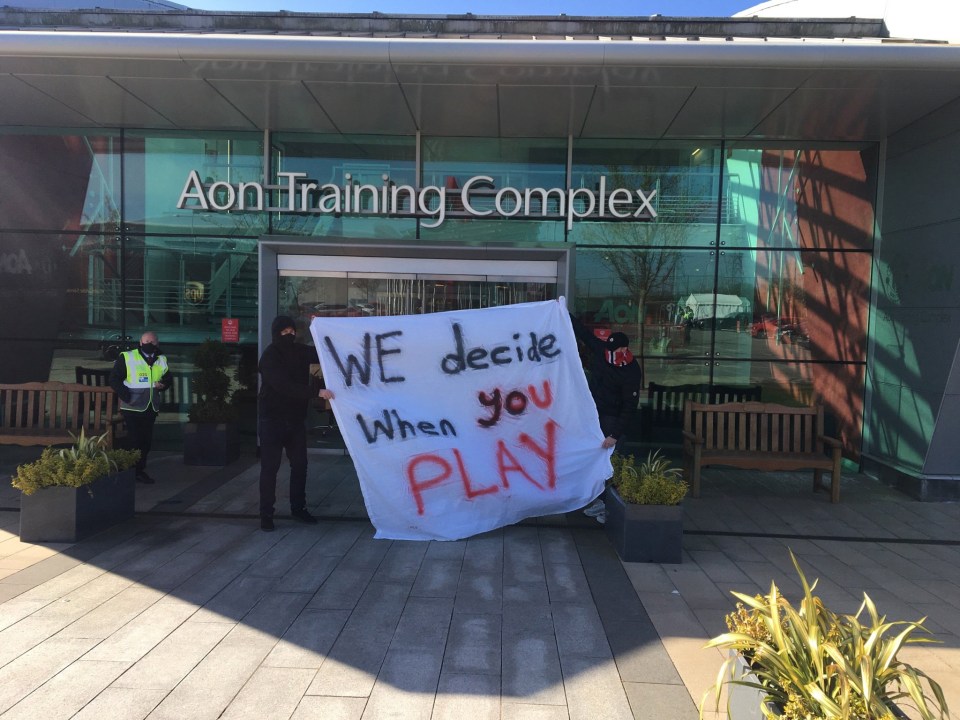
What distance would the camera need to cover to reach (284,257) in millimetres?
9312

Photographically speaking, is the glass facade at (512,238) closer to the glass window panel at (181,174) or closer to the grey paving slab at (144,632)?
the glass window panel at (181,174)

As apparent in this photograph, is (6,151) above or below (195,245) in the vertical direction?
above

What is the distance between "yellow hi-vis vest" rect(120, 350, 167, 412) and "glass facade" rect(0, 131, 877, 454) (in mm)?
1994

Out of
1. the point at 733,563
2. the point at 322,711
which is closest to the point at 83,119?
the point at 322,711

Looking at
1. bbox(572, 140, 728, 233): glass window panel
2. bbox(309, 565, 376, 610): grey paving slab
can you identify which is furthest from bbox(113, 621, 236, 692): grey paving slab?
bbox(572, 140, 728, 233): glass window panel

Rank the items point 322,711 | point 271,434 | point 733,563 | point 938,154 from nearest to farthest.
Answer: point 322,711, point 733,563, point 271,434, point 938,154

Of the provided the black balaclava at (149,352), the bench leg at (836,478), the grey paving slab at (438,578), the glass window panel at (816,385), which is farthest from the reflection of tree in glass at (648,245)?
the black balaclava at (149,352)

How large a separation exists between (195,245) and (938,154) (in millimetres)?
9747

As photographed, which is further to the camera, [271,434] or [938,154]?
[938,154]

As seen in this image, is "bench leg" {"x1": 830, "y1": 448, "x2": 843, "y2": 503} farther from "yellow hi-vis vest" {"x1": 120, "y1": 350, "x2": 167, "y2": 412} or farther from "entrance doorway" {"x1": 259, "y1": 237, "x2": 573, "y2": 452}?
"yellow hi-vis vest" {"x1": 120, "y1": 350, "x2": 167, "y2": 412}

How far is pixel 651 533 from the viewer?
17.8 feet

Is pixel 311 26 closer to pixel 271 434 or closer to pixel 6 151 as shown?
pixel 6 151

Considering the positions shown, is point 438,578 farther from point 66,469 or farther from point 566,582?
point 66,469

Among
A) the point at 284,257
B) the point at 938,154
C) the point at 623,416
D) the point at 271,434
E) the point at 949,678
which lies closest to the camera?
the point at 949,678
